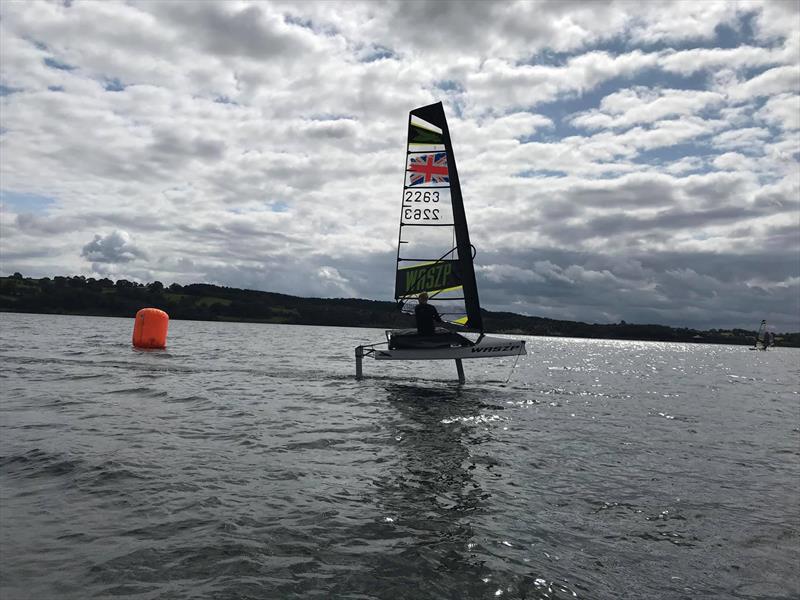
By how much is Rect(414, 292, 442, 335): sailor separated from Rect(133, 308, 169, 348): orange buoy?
831 inches

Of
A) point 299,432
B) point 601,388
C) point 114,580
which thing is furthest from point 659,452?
point 601,388

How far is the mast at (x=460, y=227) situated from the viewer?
21344mm

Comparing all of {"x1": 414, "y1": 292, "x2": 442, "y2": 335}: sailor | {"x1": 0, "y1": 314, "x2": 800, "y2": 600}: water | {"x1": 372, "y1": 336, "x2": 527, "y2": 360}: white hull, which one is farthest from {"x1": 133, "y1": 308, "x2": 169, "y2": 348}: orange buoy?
{"x1": 372, "y1": 336, "x2": 527, "y2": 360}: white hull

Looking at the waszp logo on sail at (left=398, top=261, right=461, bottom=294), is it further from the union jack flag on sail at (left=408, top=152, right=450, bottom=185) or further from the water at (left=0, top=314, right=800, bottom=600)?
the water at (left=0, top=314, right=800, bottom=600)

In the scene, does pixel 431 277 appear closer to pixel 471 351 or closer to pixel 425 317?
pixel 425 317

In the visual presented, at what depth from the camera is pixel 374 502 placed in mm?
7465

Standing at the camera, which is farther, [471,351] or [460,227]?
[460,227]

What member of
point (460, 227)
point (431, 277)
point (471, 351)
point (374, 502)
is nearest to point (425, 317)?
point (431, 277)

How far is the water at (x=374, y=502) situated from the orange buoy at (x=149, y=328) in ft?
61.4

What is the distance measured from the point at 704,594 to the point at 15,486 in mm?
8525

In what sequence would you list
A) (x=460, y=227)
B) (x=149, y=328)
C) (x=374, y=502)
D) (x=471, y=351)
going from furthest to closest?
1. (x=149, y=328)
2. (x=460, y=227)
3. (x=471, y=351)
4. (x=374, y=502)

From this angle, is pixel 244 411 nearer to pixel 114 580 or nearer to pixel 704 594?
pixel 114 580

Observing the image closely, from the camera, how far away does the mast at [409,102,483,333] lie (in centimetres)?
2134

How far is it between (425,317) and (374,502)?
1323 cm
